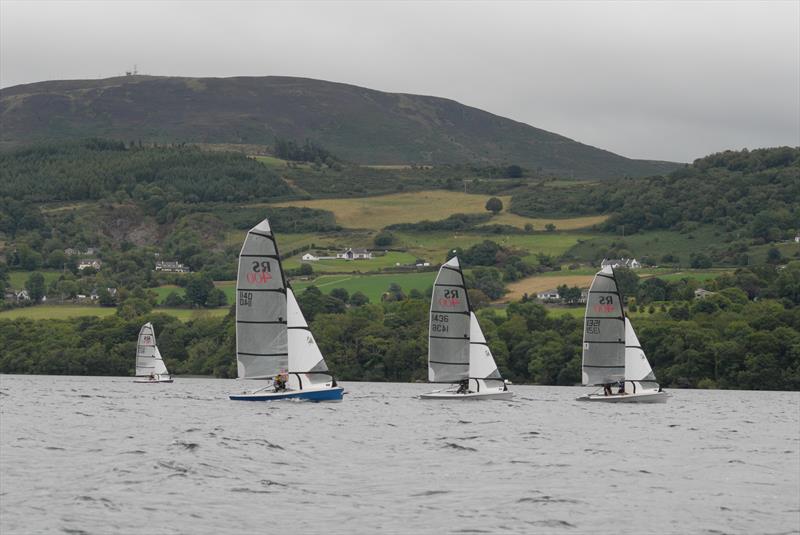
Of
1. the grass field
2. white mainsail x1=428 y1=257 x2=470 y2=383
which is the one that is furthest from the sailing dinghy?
the grass field

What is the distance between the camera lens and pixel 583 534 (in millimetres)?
32375

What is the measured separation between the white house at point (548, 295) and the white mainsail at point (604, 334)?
83.0m

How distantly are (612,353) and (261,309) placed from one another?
26.3m

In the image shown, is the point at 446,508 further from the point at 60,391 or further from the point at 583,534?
the point at 60,391

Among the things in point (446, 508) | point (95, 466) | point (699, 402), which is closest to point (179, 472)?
point (95, 466)

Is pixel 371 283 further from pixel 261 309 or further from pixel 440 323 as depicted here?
pixel 261 309

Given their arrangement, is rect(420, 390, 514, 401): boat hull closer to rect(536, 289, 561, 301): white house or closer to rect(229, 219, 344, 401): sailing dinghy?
rect(229, 219, 344, 401): sailing dinghy

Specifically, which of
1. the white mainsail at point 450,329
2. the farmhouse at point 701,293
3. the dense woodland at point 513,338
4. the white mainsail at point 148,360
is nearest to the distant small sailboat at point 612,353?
the white mainsail at point 450,329

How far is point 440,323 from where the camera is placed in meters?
85.2

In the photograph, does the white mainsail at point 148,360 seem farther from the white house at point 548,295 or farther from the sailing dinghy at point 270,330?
the sailing dinghy at point 270,330

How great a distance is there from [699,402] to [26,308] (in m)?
125

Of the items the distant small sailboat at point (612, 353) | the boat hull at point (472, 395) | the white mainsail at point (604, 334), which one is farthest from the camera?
the white mainsail at point (604, 334)

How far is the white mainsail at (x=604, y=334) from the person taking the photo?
8775 cm

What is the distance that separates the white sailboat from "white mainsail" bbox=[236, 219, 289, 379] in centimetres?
1447
